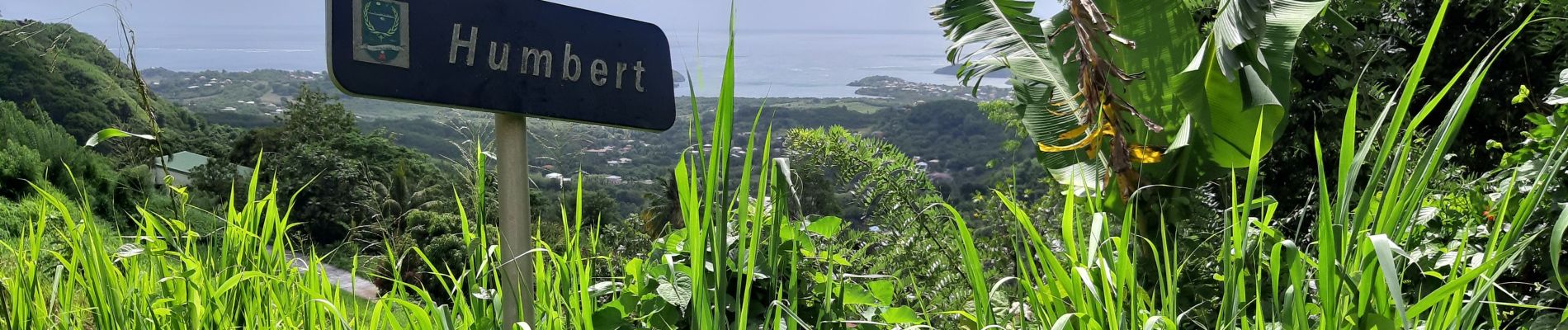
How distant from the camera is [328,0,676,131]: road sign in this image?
5.45 ft

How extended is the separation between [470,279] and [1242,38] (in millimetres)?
1740

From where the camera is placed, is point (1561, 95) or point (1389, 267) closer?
point (1389, 267)

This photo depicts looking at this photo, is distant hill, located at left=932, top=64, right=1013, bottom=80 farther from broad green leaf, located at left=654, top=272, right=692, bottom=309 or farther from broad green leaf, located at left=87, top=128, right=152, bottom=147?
broad green leaf, located at left=87, top=128, right=152, bottom=147

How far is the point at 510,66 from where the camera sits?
177cm

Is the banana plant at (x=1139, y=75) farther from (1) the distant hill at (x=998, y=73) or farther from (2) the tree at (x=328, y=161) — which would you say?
(2) the tree at (x=328, y=161)

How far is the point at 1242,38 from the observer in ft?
7.28

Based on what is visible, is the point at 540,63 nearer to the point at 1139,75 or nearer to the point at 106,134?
the point at 106,134

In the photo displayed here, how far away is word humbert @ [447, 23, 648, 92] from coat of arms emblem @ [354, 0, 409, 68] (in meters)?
0.08

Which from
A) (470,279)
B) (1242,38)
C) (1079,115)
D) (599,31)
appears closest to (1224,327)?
(470,279)

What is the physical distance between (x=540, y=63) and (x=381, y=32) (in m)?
0.27

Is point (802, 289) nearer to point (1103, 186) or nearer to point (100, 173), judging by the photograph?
point (1103, 186)

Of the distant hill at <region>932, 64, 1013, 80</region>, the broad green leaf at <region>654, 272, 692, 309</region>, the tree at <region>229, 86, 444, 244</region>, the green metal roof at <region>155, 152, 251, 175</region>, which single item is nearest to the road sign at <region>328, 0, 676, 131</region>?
the broad green leaf at <region>654, 272, 692, 309</region>

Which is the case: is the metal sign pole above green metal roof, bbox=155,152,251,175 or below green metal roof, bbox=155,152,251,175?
above

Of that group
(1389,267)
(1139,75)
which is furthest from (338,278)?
(1139,75)
